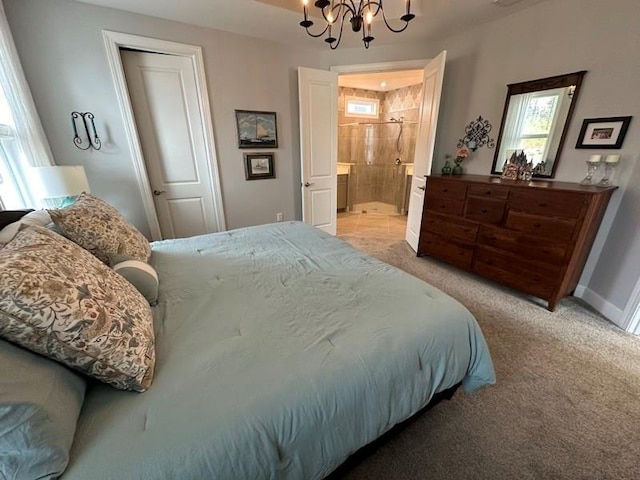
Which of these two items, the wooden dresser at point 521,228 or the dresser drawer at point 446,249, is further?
the dresser drawer at point 446,249

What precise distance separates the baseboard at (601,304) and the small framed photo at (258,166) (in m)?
3.44

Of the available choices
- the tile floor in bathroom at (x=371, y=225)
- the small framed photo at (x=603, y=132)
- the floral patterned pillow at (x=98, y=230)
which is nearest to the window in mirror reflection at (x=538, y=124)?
the small framed photo at (x=603, y=132)

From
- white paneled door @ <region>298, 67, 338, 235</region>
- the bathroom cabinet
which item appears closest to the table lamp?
white paneled door @ <region>298, 67, 338, 235</region>

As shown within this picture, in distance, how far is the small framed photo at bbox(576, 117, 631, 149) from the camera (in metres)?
1.98

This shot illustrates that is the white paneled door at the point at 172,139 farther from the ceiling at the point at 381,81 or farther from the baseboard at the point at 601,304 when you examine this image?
the baseboard at the point at 601,304

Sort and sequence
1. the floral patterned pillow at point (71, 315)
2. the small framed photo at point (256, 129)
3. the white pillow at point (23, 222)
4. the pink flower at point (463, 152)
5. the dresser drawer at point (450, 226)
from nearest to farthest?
the floral patterned pillow at point (71, 315) < the white pillow at point (23, 222) < the dresser drawer at point (450, 226) < the pink flower at point (463, 152) < the small framed photo at point (256, 129)

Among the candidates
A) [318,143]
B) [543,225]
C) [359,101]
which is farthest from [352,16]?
[359,101]

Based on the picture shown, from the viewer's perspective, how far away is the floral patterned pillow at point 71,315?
636 mm

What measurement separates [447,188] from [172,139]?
302 cm

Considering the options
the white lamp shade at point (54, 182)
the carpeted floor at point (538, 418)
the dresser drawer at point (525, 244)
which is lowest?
the carpeted floor at point (538, 418)

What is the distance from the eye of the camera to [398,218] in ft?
16.9

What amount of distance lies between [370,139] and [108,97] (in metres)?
4.56

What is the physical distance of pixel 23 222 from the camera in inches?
47.4

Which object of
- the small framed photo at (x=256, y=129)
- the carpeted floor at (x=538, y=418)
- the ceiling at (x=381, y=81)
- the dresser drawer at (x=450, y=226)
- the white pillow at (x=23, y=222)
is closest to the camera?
the white pillow at (x=23, y=222)
